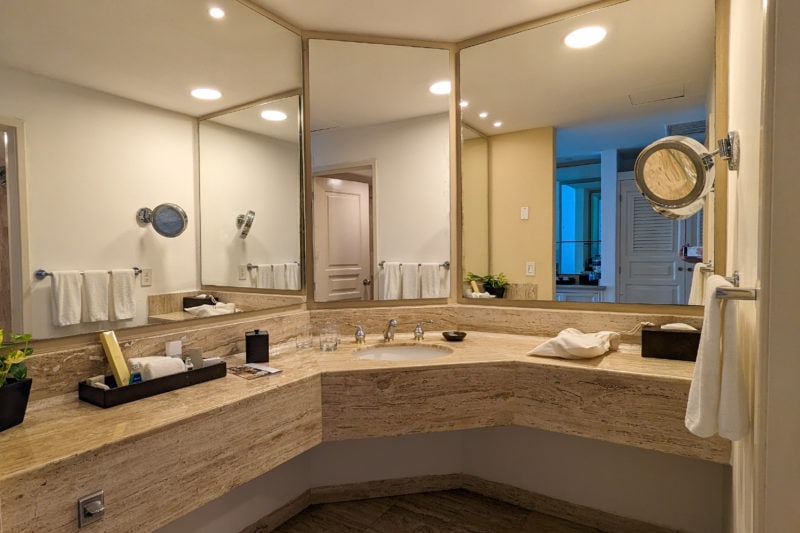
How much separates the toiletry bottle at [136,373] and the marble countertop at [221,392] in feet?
0.31

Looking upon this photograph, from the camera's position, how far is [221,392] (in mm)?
1446

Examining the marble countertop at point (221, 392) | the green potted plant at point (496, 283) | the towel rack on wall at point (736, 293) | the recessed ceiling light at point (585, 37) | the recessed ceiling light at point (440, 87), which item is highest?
the recessed ceiling light at point (585, 37)

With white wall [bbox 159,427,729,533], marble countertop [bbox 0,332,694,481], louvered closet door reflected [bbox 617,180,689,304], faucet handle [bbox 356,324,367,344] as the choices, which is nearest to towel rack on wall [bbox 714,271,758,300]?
marble countertop [bbox 0,332,694,481]

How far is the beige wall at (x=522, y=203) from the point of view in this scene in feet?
7.43

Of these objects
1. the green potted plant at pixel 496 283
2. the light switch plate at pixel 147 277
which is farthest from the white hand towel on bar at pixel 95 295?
the green potted plant at pixel 496 283

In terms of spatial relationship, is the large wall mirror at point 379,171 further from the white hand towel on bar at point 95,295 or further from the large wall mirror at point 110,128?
the white hand towel on bar at point 95,295

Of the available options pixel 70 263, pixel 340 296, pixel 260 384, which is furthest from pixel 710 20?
pixel 70 263

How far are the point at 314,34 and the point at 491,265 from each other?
1.47m

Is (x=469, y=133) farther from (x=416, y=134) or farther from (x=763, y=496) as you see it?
(x=763, y=496)

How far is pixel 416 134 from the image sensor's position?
240cm

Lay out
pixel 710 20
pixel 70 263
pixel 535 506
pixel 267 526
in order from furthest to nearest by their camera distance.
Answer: pixel 535 506 → pixel 267 526 → pixel 710 20 → pixel 70 263

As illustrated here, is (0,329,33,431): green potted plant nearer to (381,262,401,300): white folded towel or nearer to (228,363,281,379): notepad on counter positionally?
(228,363,281,379): notepad on counter

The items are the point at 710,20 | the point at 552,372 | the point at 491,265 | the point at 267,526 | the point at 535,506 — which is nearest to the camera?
the point at 552,372

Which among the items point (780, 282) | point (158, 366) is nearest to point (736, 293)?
Answer: point (780, 282)
